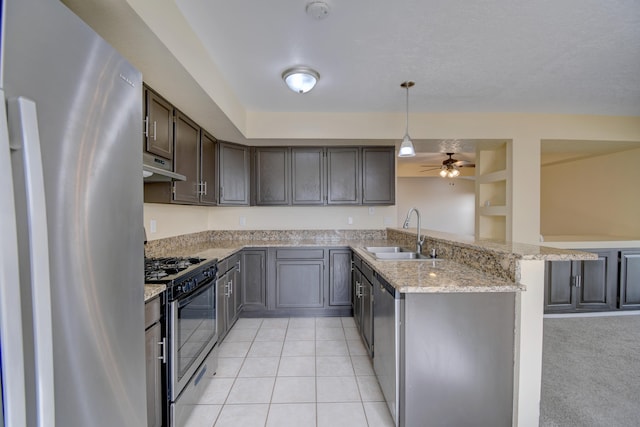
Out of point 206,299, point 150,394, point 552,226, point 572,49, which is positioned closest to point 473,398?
point 150,394

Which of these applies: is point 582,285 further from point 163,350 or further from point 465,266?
point 163,350

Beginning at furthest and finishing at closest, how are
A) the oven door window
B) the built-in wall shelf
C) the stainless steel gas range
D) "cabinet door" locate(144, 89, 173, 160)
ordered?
the built-in wall shelf, "cabinet door" locate(144, 89, 173, 160), the oven door window, the stainless steel gas range

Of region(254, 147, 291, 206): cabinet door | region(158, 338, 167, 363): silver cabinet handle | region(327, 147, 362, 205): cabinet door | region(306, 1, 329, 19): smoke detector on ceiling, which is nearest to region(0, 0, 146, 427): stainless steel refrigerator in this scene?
region(158, 338, 167, 363): silver cabinet handle

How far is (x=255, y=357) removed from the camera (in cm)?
238

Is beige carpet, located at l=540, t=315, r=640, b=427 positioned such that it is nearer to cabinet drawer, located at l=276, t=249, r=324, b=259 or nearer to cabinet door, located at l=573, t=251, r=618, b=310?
cabinet door, located at l=573, t=251, r=618, b=310

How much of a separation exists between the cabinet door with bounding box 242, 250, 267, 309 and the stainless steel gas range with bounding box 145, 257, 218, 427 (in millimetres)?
1079

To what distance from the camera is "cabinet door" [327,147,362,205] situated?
3598 millimetres

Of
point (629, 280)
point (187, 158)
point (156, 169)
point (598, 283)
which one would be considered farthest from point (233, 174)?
point (629, 280)

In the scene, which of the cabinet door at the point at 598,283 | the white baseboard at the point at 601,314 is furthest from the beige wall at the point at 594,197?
the white baseboard at the point at 601,314

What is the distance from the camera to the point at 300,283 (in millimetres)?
3281

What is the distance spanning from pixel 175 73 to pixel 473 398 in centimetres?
263

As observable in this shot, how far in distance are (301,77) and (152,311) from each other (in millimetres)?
2018

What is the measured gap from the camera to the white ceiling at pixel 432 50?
1633 millimetres

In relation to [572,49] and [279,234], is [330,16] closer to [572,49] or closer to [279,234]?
[572,49]
